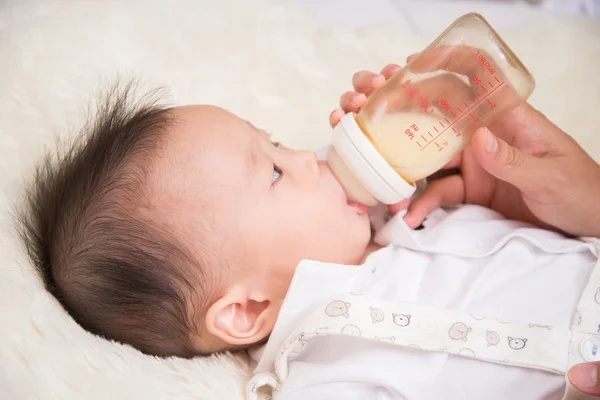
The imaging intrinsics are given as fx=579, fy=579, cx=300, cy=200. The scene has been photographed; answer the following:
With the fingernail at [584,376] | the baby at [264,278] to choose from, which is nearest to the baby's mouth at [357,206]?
the baby at [264,278]

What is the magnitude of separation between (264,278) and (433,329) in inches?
12.3

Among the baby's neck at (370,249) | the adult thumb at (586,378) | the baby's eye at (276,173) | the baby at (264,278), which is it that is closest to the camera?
the adult thumb at (586,378)

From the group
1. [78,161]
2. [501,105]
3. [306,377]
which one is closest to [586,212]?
[501,105]

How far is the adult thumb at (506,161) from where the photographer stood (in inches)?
38.6

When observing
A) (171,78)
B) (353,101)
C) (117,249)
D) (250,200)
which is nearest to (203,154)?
(250,200)

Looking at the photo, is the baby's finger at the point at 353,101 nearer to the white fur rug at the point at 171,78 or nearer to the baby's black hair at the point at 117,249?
the white fur rug at the point at 171,78

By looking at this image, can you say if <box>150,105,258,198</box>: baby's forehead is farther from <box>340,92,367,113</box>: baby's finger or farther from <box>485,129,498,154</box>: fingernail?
<box>485,129,498,154</box>: fingernail

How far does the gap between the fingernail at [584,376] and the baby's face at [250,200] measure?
430mm

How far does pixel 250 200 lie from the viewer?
1.02 m

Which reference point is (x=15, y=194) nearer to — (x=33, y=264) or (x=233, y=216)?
(x=33, y=264)

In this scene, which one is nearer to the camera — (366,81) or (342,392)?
(342,392)

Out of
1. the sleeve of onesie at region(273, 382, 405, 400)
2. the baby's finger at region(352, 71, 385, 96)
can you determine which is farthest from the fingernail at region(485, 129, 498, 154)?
the sleeve of onesie at region(273, 382, 405, 400)

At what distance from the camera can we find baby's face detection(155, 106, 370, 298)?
99cm

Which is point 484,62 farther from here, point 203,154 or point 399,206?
point 203,154
